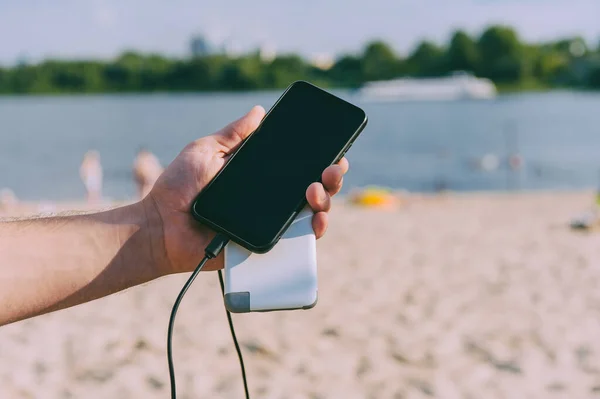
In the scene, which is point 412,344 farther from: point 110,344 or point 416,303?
point 110,344

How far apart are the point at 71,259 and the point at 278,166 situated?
23.3 inches

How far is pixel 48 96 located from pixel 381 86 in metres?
45.2

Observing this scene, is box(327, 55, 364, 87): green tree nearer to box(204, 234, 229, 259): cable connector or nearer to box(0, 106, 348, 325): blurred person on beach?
box(0, 106, 348, 325): blurred person on beach

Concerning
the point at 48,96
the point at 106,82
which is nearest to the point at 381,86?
the point at 106,82

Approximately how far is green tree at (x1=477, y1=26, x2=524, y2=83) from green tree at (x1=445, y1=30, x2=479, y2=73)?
1.06 m

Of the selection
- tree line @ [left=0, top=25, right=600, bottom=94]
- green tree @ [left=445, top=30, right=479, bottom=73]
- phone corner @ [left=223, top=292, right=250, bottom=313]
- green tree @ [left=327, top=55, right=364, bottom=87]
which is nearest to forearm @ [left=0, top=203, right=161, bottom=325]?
phone corner @ [left=223, top=292, right=250, bottom=313]

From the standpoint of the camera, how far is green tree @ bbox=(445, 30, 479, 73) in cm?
9438

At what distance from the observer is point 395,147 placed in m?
41.5

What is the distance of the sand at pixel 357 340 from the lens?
3344 mm

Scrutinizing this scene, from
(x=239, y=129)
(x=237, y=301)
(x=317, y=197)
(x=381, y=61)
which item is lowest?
(x=381, y=61)

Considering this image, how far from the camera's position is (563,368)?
3.61 metres

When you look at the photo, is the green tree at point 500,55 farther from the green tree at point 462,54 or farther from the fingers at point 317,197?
the fingers at point 317,197

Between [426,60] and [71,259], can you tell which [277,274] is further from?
[426,60]

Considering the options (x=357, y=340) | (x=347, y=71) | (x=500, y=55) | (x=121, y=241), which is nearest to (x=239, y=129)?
(x=121, y=241)
